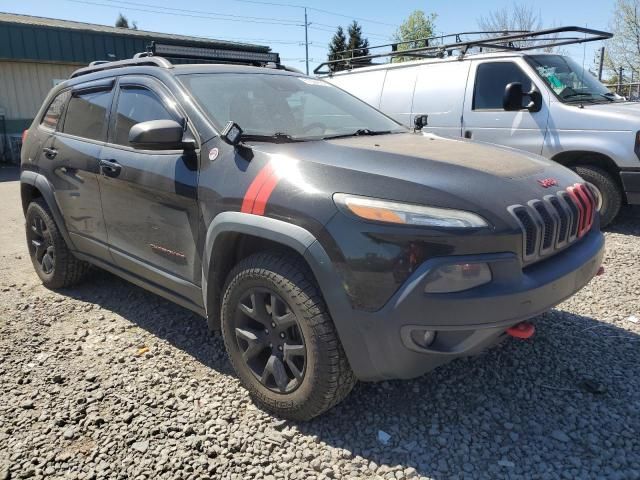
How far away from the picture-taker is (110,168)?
333 centimetres

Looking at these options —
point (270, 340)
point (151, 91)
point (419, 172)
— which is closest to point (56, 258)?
point (151, 91)

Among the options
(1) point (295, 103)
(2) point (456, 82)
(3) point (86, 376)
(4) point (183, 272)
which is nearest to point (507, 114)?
(2) point (456, 82)

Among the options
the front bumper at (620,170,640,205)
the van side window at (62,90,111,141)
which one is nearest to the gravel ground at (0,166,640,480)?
the van side window at (62,90,111,141)

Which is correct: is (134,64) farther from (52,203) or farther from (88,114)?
(52,203)

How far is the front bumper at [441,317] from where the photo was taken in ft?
6.69

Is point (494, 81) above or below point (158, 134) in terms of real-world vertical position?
above

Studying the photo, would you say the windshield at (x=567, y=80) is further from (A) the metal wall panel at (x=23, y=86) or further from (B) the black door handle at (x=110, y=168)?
(A) the metal wall panel at (x=23, y=86)

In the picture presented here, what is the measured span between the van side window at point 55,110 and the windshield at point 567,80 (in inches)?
198

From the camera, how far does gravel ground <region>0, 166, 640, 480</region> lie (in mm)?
2281

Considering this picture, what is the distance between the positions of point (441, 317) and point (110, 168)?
234 centimetres

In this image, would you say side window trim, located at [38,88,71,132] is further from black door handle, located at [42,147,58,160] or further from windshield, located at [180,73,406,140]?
windshield, located at [180,73,406,140]

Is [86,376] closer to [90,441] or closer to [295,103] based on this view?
[90,441]

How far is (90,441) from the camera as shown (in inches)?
97.3

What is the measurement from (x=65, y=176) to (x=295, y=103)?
1.85 metres
